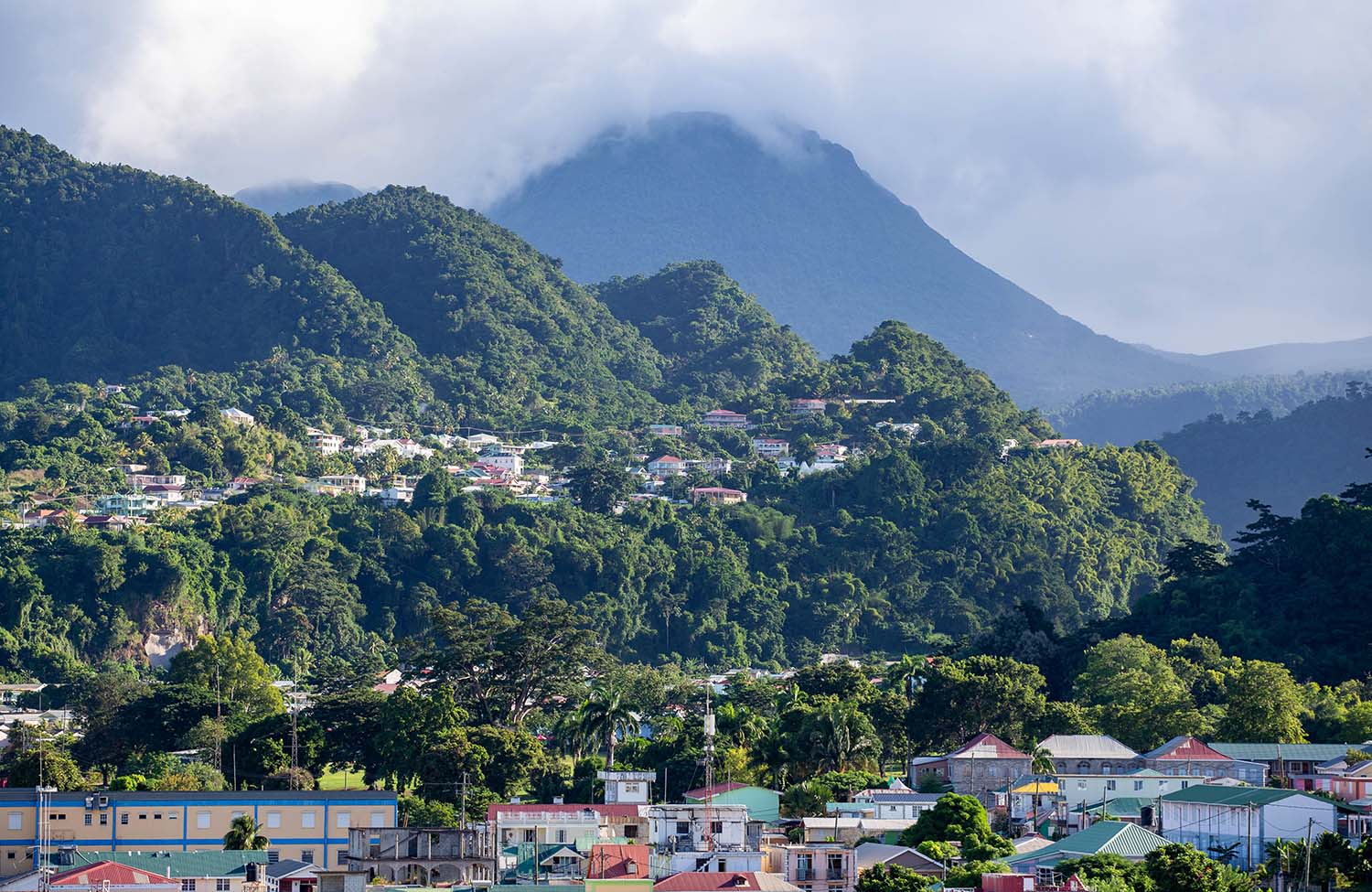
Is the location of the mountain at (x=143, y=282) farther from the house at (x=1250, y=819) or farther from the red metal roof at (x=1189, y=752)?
the house at (x=1250, y=819)

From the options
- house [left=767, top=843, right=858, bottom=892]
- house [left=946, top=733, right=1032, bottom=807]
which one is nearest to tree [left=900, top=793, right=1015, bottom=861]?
house [left=767, top=843, right=858, bottom=892]

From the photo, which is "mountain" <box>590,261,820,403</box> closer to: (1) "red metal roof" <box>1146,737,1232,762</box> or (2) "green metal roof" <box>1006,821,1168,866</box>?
(1) "red metal roof" <box>1146,737,1232,762</box>

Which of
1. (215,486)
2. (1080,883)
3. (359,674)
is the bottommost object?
(1080,883)

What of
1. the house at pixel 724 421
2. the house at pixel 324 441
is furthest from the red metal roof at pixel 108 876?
the house at pixel 724 421

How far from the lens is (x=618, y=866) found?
46.2 meters

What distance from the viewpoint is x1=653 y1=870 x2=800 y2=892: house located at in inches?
1690

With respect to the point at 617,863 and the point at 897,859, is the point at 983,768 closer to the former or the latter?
the point at 897,859

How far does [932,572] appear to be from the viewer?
11050cm

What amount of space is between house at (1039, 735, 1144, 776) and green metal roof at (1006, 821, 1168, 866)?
11556 millimetres

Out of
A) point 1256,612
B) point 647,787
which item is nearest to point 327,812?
point 647,787

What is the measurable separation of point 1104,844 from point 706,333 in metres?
117

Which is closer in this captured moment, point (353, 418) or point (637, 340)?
point (353, 418)

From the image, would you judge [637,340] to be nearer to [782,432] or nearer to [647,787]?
[782,432]

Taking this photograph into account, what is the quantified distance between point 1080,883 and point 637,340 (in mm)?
119097
